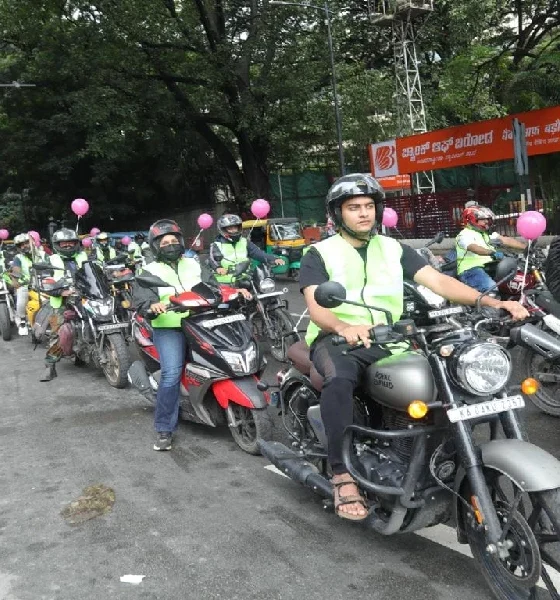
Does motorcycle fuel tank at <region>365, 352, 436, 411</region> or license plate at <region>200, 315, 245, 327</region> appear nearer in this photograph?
motorcycle fuel tank at <region>365, 352, 436, 411</region>

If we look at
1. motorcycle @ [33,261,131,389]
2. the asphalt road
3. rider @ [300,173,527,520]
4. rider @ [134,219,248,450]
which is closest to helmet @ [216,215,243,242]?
motorcycle @ [33,261,131,389]

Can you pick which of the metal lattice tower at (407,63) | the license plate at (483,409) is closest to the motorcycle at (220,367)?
the license plate at (483,409)

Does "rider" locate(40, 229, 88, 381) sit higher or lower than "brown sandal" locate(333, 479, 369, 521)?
higher

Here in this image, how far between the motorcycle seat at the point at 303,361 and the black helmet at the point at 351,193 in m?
0.80

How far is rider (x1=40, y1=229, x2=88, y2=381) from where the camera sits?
29.4ft

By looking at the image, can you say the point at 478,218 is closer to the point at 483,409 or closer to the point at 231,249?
the point at 231,249

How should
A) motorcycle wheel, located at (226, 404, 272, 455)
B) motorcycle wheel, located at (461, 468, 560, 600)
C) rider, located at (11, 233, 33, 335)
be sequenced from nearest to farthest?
motorcycle wheel, located at (461, 468, 560, 600) < motorcycle wheel, located at (226, 404, 272, 455) < rider, located at (11, 233, 33, 335)

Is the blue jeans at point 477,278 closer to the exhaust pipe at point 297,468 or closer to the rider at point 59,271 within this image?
the exhaust pipe at point 297,468

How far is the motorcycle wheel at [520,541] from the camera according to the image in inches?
113

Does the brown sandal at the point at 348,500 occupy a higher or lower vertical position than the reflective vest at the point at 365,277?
lower

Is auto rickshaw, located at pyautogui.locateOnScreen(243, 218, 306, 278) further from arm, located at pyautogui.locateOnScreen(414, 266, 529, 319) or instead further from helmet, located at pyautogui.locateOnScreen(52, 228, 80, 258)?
arm, located at pyautogui.locateOnScreen(414, 266, 529, 319)

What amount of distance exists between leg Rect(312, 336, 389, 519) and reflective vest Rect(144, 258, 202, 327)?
7.74 feet

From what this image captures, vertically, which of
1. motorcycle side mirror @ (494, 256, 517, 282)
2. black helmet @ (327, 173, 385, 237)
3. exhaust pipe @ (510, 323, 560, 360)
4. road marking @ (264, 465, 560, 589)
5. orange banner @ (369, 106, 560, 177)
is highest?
orange banner @ (369, 106, 560, 177)

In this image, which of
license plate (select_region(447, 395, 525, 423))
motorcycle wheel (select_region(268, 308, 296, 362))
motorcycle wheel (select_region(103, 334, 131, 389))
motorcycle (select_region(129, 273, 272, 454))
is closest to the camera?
license plate (select_region(447, 395, 525, 423))
